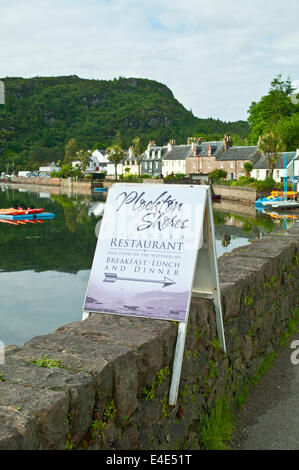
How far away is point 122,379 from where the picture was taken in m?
3.21

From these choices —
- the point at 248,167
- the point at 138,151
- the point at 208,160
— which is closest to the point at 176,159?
the point at 208,160

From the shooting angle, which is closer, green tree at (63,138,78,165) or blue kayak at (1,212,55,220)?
blue kayak at (1,212,55,220)

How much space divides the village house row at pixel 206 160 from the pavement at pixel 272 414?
212 ft

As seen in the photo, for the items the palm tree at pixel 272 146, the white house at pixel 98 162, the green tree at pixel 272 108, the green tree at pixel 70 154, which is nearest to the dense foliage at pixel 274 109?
the green tree at pixel 272 108

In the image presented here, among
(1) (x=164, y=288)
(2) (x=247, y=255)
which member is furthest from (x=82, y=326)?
(2) (x=247, y=255)

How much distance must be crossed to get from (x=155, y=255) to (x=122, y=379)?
1295 millimetres

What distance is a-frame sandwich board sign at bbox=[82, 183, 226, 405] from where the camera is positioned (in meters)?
4.07

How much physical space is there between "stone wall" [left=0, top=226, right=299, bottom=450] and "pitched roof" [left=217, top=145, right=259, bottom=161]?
78.4 meters

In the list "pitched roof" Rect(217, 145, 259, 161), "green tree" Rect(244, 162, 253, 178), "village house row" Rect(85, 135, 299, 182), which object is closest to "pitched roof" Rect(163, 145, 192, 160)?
"village house row" Rect(85, 135, 299, 182)

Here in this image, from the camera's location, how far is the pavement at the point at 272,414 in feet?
14.8

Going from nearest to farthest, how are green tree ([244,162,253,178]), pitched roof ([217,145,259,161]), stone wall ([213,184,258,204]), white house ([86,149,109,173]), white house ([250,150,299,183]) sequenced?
1. stone wall ([213,184,258,204])
2. white house ([250,150,299,183])
3. green tree ([244,162,253,178])
4. pitched roof ([217,145,259,161])
5. white house ([86,149,109,173])

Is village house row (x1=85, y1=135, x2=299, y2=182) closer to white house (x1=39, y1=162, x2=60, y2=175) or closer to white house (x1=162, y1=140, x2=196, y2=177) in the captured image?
white house (x1=162, y1=140, x2=196, y2=177)
